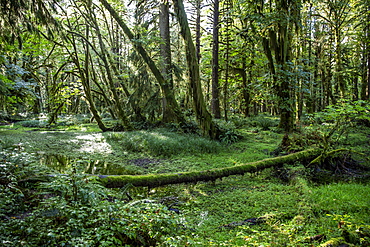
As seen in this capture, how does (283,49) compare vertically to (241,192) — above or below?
above

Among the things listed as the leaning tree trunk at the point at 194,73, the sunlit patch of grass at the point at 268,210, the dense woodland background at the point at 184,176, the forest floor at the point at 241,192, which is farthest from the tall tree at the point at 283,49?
the sunlit patch of grass at the point at 268,210

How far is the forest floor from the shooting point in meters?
2.57

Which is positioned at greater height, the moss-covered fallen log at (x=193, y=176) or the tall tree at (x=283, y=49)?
the tall tree at (x=283, y=49)

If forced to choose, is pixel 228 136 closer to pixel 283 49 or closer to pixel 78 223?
pixel 283 49

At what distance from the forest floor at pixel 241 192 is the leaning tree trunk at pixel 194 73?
2.77 ft

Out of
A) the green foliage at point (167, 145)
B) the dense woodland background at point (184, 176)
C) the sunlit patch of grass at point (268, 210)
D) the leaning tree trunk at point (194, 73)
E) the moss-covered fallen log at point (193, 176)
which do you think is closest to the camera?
the dense woodland background at point (184, 176)

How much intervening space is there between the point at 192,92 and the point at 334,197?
16.5 ft

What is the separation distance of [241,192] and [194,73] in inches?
170

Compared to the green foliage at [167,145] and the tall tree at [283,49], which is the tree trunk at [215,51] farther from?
the green foliage at [167,145]

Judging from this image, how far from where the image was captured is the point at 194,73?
713cm

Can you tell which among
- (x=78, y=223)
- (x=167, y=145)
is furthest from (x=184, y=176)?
(x=167, y=145)

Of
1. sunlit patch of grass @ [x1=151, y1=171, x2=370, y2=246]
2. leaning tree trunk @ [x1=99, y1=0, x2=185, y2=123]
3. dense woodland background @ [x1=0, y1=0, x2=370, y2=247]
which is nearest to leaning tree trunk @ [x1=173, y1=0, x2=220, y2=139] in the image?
dense woodland background @ [x1=0, y1=0, x2=370, y2=247]

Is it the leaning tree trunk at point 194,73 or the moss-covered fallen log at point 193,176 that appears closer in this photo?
the moss-covered fallen log at point 193,176

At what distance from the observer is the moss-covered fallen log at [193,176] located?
3954mm
